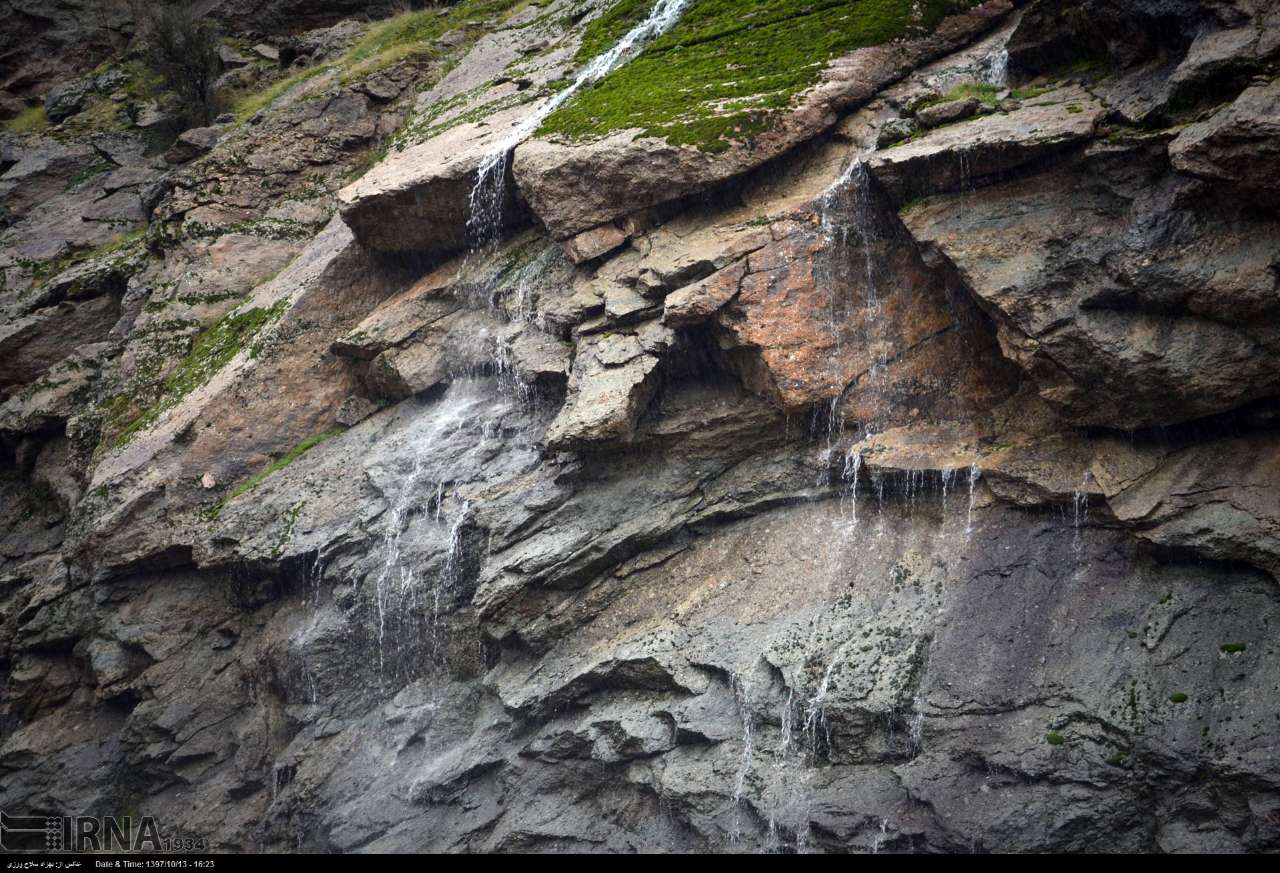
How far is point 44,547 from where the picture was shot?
65.3ft

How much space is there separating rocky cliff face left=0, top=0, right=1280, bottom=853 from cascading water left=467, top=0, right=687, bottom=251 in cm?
9

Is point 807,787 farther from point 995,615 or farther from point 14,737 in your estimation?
point 14,737

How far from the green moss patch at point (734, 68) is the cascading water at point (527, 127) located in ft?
2.44

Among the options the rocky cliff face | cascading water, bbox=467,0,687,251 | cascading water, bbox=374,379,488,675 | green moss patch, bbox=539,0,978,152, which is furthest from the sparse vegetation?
cascading water, bbox=374,379,488,675

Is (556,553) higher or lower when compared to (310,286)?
lower

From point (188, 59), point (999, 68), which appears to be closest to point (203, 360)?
point (188, 59)

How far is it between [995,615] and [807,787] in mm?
3222

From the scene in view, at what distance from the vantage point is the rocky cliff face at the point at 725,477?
11.4 meters

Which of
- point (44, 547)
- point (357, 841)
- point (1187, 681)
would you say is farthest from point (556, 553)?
point (44, 547)

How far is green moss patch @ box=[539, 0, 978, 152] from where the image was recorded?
15414mm

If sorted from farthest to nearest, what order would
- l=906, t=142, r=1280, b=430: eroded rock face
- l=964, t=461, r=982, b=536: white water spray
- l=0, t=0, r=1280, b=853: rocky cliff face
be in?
l=964, t=461, r=982, b=536: white water spray, l=0, t=0, r=1280, b=853: rocky cliff face, l=906, t=142, r=1280, b=430: eroded rock face

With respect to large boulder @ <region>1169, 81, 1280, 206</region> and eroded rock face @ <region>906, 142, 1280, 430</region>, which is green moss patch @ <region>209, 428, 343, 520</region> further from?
large boulder @ <region>1169, 81, 1280, 206</region>

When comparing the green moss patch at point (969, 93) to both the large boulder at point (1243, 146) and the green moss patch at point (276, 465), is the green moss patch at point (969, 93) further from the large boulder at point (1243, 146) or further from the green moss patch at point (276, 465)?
the green moss patch at point (276, 465)

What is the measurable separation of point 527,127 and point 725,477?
27.0ft
